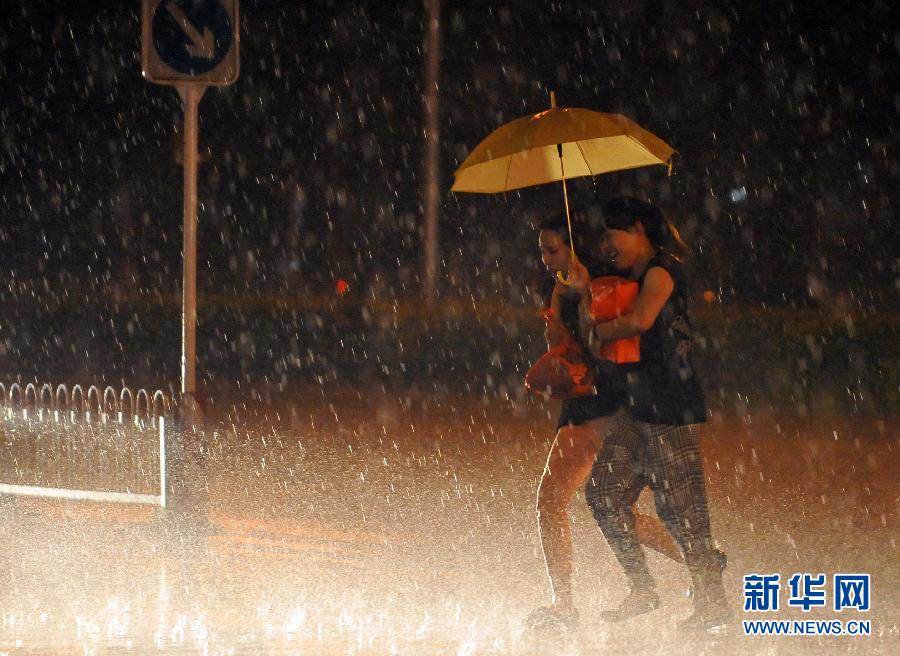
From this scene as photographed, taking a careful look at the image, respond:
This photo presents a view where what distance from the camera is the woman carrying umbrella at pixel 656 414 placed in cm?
566

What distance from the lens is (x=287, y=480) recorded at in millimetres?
9875

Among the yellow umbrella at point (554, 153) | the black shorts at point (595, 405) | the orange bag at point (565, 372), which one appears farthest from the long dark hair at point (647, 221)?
the black shorts at point (595, 405)

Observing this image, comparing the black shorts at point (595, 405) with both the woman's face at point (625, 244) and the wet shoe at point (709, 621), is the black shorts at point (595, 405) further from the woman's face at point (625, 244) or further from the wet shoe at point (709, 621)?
the wet shoe at point (709, 621)

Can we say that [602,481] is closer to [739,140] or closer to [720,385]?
[720,385]

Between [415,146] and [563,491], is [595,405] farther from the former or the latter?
[415,146]

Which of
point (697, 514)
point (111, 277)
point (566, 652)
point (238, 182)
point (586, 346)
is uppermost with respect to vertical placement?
point (238, 182)

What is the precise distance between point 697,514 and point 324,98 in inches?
A: 1237

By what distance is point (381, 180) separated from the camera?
3794 cm

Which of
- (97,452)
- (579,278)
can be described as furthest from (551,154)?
(97,452)

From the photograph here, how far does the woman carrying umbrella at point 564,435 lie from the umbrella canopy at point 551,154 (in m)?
0.52

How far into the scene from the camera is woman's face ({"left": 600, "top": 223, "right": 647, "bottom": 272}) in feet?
18.9

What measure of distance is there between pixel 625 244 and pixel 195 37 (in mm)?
2570

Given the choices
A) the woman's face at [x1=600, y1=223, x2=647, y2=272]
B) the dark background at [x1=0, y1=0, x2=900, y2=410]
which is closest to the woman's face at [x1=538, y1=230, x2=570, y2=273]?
the woman's face at [x1=600, y1=223, x2=647, y2=272]

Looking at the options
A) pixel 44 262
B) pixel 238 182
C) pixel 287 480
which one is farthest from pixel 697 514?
pixel 44 262
